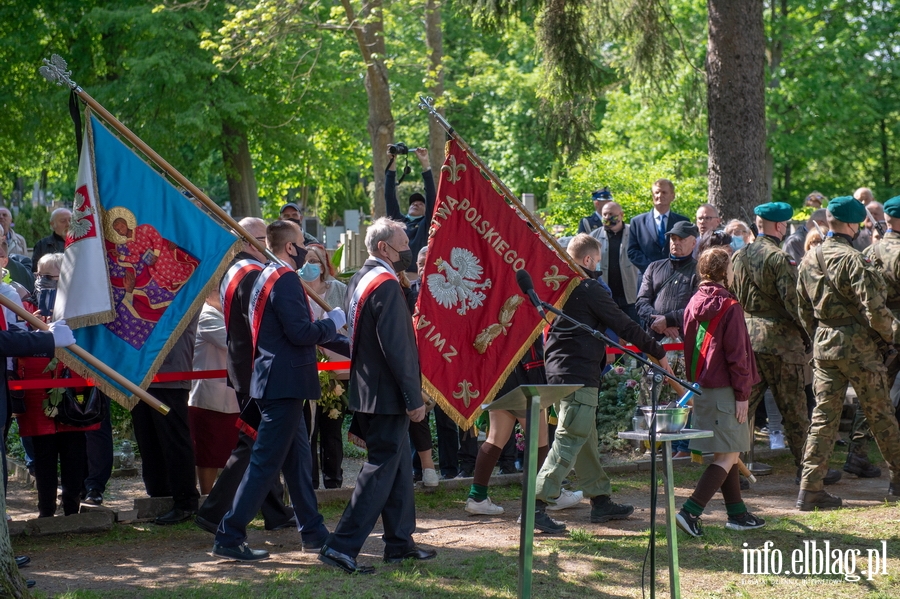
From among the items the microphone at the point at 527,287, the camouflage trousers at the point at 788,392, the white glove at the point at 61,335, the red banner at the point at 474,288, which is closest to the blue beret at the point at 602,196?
the camouflage trousers at the point at 788,392

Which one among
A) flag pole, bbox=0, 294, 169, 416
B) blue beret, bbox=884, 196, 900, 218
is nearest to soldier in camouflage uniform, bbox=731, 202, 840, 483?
blue beret, bbox=884, 196, 900, 218

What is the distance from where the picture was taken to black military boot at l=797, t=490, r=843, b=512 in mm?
7930

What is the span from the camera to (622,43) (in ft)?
50.5

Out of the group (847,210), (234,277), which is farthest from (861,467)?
(234,277)

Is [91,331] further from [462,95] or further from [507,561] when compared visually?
[462,95]

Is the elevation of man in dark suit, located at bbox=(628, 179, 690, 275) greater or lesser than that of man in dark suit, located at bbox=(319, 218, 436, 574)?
greater

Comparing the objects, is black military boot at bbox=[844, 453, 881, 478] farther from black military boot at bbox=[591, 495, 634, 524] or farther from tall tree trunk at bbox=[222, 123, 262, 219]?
tall tree trunk at bbox=[222, 123, 262, 219]

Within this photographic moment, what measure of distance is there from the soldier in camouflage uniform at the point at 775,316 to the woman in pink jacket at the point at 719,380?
154cm

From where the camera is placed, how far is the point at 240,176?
29.1 m

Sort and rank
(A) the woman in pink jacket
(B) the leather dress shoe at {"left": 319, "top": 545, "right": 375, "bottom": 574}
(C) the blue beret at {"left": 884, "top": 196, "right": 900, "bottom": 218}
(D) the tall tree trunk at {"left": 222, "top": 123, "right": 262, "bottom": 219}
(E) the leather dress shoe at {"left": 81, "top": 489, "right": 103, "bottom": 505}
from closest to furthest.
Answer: (B) the leather dress shoe at {"left": 319, "top": 545, "right": 375, "bottom": 574}, (A) the woman in pink jacket, (C) the blue beret at {"left": 884, "top": 196, "right": 900, "bottom": 218}, (E) the leather dress shoe at {"left": 81, "top": 489, "right": 103, "bottom": 505}, (D) the tall tree trunk at {"left": 222, "top": 123, "right": 262, "bottom": 219}

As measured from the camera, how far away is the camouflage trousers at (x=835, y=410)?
7.90m

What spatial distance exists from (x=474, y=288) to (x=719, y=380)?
6.06 feet

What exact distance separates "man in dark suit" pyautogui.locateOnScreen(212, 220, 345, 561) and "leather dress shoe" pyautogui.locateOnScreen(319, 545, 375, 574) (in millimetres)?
571

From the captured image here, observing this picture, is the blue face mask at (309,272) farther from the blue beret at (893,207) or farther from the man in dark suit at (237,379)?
the blue beret at (893,207)
